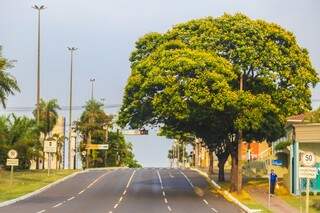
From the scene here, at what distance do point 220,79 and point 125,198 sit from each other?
9.23 meters

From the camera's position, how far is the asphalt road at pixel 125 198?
3534 centimetres

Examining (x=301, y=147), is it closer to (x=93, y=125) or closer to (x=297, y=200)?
(x=297, y=200)

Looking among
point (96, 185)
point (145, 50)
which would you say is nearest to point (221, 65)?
point (145, 50)

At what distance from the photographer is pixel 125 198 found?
4412cm

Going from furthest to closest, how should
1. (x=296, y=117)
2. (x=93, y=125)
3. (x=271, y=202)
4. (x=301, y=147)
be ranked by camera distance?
(x=93, y=125), (x=296, y=117), (x=301, y=147), (x=271, y=202)

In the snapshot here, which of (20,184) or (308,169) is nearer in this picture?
(308,169)

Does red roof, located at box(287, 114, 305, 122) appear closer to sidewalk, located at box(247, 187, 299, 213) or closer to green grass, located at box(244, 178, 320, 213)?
green grass, located at box(244, 178, 320, 213)

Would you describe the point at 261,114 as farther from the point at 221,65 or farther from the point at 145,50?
the point at 145,50

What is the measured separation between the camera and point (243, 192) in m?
47.3

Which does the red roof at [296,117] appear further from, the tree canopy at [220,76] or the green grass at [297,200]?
the green grass at [297,200]

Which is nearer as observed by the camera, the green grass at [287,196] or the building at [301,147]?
the green grass at [287,196]

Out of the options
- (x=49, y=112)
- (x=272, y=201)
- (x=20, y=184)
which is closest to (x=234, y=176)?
(x=272, y=201)

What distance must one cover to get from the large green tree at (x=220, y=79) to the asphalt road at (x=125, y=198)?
464 centimetres

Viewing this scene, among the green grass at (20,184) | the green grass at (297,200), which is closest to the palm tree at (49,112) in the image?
the green grass at (20,184)
